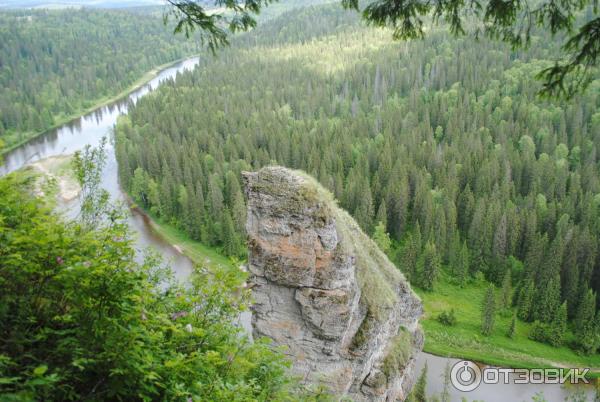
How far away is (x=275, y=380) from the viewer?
940cm

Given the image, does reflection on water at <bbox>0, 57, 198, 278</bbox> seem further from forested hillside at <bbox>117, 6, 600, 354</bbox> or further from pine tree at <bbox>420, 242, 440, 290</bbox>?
pine tree at <bbox>420, 242, 440, 290</bbox>

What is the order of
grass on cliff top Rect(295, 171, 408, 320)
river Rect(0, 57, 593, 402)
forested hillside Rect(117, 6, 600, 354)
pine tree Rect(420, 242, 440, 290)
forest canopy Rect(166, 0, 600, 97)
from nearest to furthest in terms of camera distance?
1. forest canopy Rect(166, 0, 600, 97)
2. grass on cliff top Rect(295, 171, 408, 320)
3. river Rect(0, 57, 593, 402)
4. pine tree Rect(420, 242, 440, 290)
5. forested hillside Rect(117, 6, 600, 354)

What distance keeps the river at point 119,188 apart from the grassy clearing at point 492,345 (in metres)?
2.07

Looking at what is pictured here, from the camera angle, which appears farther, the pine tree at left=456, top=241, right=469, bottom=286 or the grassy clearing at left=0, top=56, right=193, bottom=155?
the grassy clearing at left=0, top=56, right=193, bottom=155

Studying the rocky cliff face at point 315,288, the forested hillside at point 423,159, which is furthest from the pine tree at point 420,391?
the forested hillside at point 423,159

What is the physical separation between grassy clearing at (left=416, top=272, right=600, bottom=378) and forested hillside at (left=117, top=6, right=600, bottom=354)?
1274 millimetres

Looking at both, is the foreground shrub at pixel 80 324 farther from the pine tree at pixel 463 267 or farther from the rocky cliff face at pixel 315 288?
the pine tree at pixel 463 267

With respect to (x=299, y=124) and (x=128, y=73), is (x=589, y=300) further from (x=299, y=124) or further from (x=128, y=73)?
(x=128, y=73)

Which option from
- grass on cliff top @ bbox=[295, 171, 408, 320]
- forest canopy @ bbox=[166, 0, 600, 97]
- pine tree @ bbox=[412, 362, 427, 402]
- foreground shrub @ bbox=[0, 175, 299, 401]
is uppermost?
forest canopy @ bbox=[166, 0, 600, 97]

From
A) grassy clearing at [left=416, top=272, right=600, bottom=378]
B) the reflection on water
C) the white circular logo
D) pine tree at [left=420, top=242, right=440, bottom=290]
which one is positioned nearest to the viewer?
the white circular logo

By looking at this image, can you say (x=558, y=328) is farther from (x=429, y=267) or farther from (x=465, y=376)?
(x=429, y=267)

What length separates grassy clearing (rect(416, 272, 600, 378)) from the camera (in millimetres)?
43031

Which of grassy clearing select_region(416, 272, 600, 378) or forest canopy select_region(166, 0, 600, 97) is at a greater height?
forest canopy select_region(166, 0, 600, 97)

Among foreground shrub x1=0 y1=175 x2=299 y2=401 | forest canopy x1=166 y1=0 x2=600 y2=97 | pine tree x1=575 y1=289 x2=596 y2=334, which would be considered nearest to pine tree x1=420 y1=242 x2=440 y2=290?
pine tree x1=575 y1=289 x2=596 y2=334
